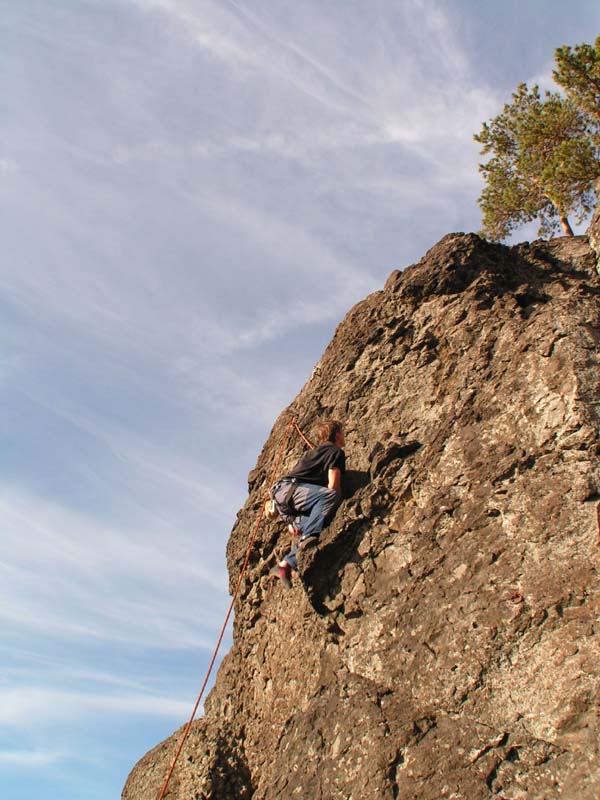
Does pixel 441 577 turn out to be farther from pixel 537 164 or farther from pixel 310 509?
pixel 537 164

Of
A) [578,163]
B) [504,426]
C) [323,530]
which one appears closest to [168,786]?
[323,530]

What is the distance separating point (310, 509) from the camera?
7.84m

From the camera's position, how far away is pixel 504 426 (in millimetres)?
6723

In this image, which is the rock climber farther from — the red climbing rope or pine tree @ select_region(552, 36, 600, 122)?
pine tree @ select_region(552, 36, 600, 122)

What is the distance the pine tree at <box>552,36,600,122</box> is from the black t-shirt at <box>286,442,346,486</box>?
11.6 m

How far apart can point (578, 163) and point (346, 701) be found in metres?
12.8

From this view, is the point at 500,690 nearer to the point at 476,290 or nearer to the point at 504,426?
the point at 504,426

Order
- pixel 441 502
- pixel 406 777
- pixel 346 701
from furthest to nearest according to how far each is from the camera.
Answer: pixel 441 502 < pixel 346 701 < pixel 406 777

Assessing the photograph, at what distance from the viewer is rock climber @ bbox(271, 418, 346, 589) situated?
7.62 metres

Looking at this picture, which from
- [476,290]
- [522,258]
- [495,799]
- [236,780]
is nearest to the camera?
[495,799]

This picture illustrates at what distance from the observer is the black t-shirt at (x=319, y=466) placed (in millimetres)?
7945

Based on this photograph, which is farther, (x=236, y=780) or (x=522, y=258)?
(x=522, y=258)

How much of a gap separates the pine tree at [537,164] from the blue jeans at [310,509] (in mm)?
9421

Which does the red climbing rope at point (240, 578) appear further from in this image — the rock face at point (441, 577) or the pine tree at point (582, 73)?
the pine tree at point (582, 73)
